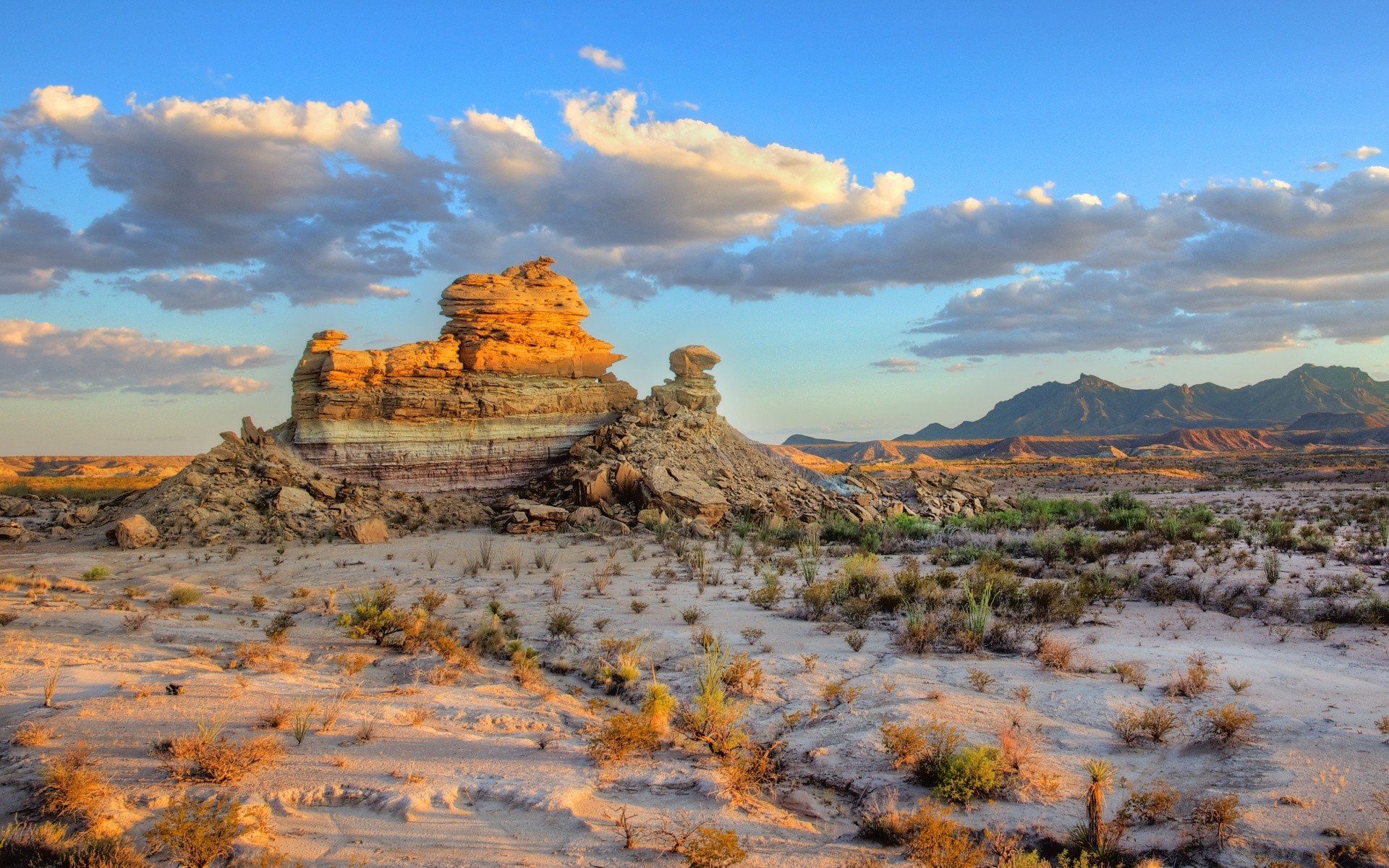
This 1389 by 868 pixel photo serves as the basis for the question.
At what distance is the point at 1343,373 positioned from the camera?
155 m

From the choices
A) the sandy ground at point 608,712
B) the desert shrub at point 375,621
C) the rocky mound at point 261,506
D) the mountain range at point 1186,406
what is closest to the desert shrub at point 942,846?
the sandy ground at point 608,712

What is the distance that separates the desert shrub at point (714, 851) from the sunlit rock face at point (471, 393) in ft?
A: 59.4

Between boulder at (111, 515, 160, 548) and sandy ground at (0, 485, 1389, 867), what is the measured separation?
5430mm

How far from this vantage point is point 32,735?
16.7 ft

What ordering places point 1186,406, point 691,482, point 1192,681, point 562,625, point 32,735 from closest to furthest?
point 32,735
point 1192,681
point 562,625
point 691,482
point 1186,406

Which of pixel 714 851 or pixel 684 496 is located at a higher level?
pixel 684 496

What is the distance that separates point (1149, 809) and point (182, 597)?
11430 mm

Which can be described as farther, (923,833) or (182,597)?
(182,597)

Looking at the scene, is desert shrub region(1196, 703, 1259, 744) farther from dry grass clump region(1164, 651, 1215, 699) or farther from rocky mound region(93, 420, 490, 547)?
rocky mound region(93, 420, 490, 547)

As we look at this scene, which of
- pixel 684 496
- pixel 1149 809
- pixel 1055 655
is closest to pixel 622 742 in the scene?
pixel 1149 809

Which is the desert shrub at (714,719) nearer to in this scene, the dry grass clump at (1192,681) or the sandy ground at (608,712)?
the sandy ground at (608,712)

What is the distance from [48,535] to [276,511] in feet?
18.3

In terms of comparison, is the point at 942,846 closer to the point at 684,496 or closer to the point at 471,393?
the point at 684,496

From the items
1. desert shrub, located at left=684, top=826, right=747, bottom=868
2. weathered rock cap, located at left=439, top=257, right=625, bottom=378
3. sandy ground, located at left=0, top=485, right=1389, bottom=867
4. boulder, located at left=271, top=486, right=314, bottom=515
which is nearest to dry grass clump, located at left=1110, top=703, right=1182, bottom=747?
sandy ground, located at left=0, top=485, right=1389, bottom=867
